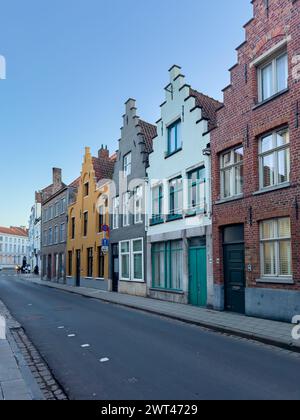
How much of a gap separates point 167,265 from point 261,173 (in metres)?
6.98

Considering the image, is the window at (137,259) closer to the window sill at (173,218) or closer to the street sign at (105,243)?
the street sign at (105,243)

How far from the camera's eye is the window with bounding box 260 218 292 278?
1114cm

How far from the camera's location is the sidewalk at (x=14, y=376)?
197 inches

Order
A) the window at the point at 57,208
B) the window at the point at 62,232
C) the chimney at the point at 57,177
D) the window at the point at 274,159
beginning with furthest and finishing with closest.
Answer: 1. the chimney at the point at 57,177
2. the window at the point at 57,208
3. the window at the point at 62,232
4. the window at the point at 274,159

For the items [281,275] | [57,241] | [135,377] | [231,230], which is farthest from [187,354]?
[57,241]

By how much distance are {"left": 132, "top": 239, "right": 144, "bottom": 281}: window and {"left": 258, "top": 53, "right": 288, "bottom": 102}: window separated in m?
A: 10.3

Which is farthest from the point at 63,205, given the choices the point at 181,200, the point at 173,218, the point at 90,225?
the point at 181,200

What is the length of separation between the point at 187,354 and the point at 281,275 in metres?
5.05

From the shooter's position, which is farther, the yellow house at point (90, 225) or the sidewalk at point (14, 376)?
the yellow house at point (90, 225)

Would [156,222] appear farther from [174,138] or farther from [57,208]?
[57,208]

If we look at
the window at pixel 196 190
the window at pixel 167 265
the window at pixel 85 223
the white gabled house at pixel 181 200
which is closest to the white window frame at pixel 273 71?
the white gabled house at pixel 181 200

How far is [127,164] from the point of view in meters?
22.3

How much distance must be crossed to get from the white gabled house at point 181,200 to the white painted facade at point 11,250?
93.2 metres
